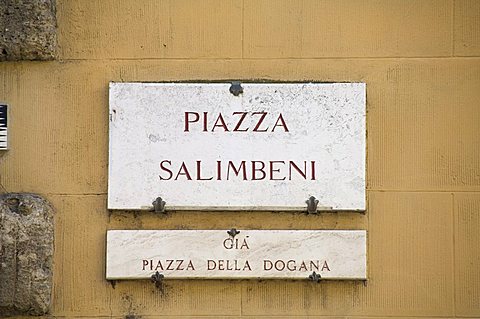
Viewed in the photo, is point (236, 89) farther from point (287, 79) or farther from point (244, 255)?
point (244, 255)

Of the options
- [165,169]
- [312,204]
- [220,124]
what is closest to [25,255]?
[165,169]

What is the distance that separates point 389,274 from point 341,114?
81 centimetres

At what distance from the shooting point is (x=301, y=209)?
15.5 feet

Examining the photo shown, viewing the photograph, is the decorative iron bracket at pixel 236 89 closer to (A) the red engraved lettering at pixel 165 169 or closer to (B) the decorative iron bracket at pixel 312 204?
(A) the red engraved lettering at pixel 165 169

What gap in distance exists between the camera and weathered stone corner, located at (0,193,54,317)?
4.62 metres

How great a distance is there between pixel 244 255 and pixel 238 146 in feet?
1.72

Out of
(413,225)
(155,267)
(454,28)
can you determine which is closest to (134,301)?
(155,267)

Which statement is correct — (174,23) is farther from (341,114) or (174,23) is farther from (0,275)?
(0,275)

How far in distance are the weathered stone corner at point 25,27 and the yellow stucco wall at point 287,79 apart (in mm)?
104

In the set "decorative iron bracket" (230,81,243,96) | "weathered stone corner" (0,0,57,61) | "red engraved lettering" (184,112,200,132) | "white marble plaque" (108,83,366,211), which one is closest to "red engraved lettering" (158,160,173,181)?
"white marble plaque" (108,83,366,211)

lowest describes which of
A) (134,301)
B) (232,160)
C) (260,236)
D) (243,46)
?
(134,301)

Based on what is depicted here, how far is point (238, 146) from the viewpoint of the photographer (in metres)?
4.74

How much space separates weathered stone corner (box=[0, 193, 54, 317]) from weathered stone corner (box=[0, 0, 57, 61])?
0.71 m

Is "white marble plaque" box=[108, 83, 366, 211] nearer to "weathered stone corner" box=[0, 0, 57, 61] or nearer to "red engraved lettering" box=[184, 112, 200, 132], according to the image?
"red engraved lettering" box=[184, 112, 200, 132]
